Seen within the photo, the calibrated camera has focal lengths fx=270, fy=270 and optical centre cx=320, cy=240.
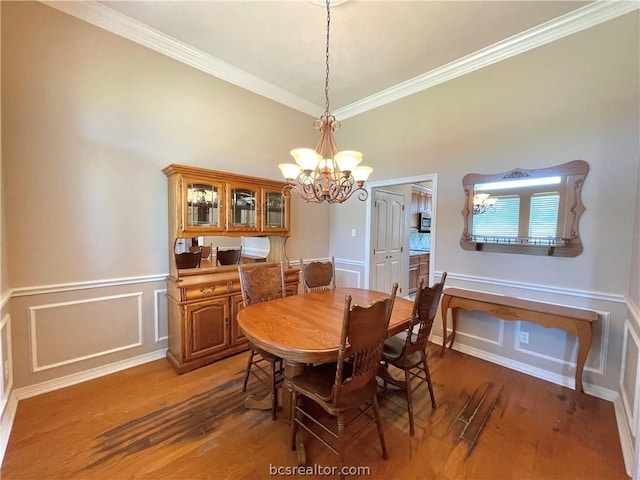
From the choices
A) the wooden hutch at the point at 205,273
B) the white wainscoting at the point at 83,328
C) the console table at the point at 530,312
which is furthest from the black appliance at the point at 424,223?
the white wainscoting at the point at 83,328

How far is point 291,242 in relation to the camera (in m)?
3.97

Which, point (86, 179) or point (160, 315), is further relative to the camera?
point (160, 315)

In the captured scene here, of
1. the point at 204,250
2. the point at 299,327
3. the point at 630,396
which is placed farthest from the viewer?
the point at 204,250

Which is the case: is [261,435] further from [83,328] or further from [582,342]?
[582,342]

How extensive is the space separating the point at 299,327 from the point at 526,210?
8.16 ft

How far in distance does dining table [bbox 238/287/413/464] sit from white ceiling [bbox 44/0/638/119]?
2.46 m

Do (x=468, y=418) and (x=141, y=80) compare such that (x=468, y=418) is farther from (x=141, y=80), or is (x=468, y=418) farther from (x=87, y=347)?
(x=141, y=80)

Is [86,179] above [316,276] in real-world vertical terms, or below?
above

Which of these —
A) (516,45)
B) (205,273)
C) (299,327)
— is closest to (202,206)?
(205,273)

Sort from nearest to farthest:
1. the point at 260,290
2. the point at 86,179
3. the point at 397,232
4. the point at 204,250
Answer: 1. the point at 86,179
2. the point at 260,290
3. the point at 204,250
4. the point at 397,232

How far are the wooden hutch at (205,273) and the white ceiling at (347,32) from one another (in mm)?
1284

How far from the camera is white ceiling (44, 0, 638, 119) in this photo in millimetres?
2234

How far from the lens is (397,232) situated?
4699 millimetres

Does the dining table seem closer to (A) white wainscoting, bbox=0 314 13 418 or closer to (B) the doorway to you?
(B) the doorway
